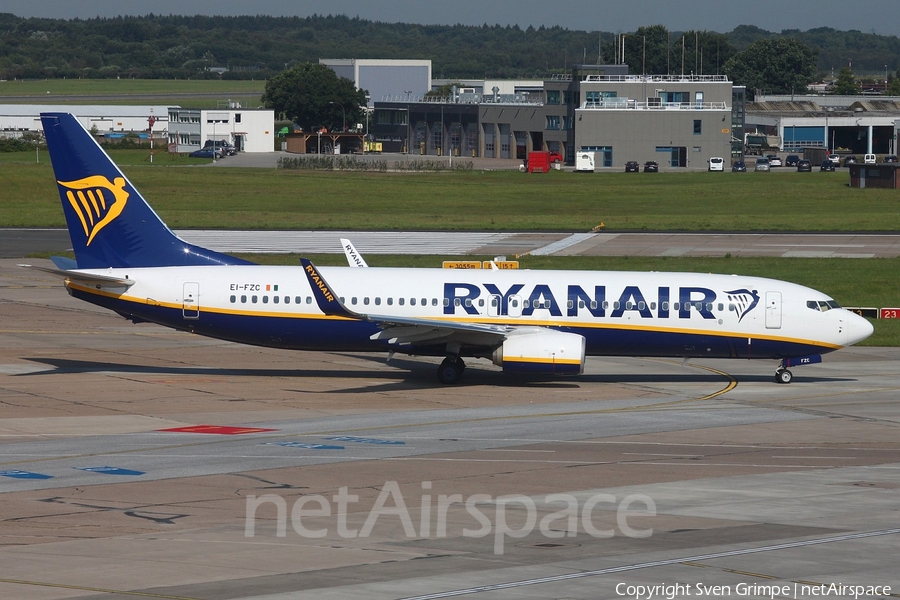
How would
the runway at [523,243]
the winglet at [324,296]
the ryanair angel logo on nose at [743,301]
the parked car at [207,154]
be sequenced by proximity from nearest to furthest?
the winglet at [324,296] → the ryanair angel logo on nose at [743,301] → the runway at [523,243] → the parked car at [207,154]

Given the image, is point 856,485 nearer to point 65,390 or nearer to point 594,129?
point 65,390

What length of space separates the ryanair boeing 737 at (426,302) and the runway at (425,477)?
172 centimetres

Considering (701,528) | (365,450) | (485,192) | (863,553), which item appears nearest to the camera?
(863,553)

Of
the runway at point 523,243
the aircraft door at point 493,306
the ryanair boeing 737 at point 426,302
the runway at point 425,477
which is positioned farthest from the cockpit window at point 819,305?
the runway at point 523,243

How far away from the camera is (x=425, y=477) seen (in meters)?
26.3

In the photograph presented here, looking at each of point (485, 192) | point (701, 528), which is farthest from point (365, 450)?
point (485, 192)

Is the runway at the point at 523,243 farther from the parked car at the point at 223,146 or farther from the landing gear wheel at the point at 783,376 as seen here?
the parked car at the point at 223,146

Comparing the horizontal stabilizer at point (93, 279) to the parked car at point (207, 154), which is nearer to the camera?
the horizontal stabilizer at point (93, 279)

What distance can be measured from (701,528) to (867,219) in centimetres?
8248

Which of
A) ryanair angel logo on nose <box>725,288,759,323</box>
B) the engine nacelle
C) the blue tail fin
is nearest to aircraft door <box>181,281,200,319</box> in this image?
the blue tail fin

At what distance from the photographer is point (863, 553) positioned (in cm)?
1994

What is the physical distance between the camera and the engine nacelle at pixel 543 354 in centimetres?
3819

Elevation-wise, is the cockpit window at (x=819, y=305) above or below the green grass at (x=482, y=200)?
below

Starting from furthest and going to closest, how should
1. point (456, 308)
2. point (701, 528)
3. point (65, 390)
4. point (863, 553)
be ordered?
point (456, 308)
point (65, 390)
point (701, 528)
point (863, 553)
